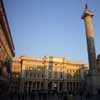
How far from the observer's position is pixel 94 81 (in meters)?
29.9

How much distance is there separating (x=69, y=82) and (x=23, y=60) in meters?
20.7

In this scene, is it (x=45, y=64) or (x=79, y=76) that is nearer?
(x=45, y=64)

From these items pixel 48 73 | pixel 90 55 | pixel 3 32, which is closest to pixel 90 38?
pixel 90 55

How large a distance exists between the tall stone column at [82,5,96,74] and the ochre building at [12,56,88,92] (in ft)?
87.7

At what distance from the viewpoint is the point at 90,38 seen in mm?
36312

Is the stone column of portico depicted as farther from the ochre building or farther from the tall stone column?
the ochre building

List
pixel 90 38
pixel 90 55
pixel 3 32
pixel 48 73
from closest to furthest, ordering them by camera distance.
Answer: pixel 90 55, pixel 90 38, pixel 3 32, pixel 48 73

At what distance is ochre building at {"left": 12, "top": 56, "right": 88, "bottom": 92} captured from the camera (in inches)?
2448

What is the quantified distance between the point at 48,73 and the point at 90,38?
108 feet

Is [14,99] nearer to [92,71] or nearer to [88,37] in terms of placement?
[92,71]

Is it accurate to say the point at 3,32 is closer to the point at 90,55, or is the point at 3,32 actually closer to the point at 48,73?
the point at 90,55

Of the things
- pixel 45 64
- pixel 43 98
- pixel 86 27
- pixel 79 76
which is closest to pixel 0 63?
pixel 43 98

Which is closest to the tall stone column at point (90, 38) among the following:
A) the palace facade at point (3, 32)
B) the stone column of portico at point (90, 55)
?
the stone column of portico at point (90, 55)

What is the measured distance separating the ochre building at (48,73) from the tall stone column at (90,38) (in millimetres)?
26717
